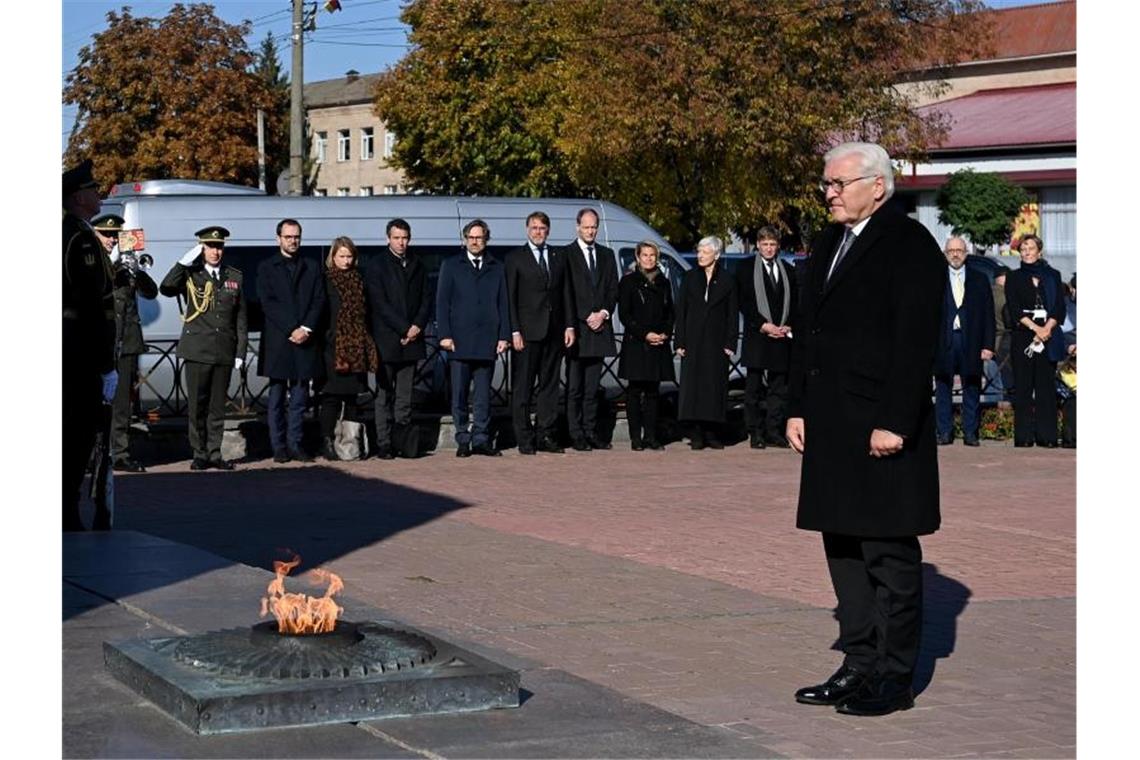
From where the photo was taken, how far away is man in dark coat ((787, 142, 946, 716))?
741 centimetres

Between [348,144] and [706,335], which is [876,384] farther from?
[348,144]

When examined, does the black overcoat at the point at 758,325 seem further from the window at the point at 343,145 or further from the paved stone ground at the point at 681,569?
the window at the point at 343,145

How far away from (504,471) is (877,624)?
9.48m

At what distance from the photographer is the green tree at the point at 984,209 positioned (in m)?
49.5

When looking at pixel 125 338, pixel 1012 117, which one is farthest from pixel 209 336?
pixel 1012 117

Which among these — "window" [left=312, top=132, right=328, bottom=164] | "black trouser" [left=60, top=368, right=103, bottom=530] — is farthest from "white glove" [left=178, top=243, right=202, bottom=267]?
"window" [left=312, top=132, right=328, bottom=164]

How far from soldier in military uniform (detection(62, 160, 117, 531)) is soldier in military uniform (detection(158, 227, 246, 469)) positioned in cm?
564

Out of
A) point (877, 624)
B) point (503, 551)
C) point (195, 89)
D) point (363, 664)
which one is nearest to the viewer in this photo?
point (363, 664)

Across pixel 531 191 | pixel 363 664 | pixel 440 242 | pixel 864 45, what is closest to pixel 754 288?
pixel 440 242

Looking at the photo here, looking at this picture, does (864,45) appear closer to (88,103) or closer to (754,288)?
(754,288)

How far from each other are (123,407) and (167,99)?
173 feet

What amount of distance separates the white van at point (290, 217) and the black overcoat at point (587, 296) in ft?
4.70

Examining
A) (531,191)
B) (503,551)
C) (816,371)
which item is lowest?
(503,551)

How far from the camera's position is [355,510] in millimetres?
14008
